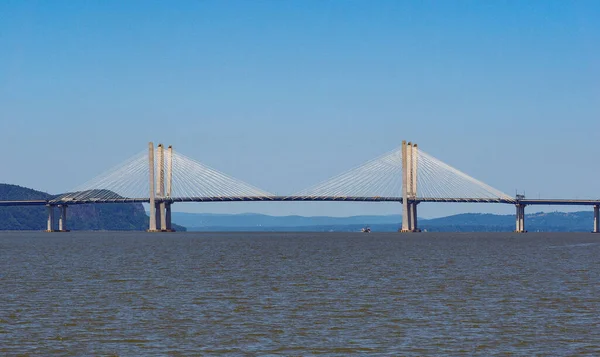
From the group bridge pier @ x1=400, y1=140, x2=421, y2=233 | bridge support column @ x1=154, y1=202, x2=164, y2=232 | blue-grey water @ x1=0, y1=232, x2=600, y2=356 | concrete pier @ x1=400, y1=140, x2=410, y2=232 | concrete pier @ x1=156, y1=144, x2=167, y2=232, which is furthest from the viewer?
bridge support column @ x1=154, y1=202, x2=164, y2=232

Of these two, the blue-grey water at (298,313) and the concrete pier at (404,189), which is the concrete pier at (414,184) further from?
the blue-grey water at (298,313)

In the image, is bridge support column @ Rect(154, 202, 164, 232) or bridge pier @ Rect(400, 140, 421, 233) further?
bridge support column @ Rect(154, 202, 164, 232)

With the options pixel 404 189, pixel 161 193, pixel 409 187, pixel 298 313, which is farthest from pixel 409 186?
pixel 298 313

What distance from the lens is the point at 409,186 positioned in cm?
17325

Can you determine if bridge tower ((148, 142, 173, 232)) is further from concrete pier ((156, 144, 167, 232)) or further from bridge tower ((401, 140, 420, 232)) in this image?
bridge tower ((401, 140, 420, 232))

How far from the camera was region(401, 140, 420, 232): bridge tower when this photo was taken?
171m

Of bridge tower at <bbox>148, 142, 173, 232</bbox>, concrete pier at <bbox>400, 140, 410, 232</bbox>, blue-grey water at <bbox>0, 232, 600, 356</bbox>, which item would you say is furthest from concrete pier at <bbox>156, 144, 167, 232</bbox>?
blue-grey water at <bbox>0, 232, 600, 356</bbox>

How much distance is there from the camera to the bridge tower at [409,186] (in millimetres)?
170625

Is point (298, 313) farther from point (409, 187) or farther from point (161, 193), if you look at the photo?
point (161, 193)

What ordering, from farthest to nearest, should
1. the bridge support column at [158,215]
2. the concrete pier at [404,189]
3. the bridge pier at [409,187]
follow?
the bridge support column at [158,215] → the bridge pier at [409,187] → the concrete pier at [404,189]

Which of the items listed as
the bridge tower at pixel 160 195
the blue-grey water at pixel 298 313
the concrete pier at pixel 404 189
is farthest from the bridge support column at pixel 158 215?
the blue-grey water at pixel 298 313

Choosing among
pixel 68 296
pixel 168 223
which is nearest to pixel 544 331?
pixel 68 296

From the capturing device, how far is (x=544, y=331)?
29.5 meters

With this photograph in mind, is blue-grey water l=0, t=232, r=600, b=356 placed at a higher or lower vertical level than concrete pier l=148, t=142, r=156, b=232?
lower
